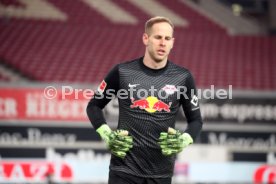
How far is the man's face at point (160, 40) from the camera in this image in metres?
3.30

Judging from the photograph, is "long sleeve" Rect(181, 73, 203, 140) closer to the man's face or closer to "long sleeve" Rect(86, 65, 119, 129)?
the man's face

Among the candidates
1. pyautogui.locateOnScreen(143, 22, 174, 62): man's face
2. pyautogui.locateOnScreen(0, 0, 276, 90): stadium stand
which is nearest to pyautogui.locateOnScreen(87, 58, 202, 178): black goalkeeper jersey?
pyautogui.locateOnScreen(143, 22, 174, 62): man's face

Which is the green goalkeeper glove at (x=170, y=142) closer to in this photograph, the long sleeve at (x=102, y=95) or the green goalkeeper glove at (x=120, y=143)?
the green goalkeeper glove at (x=120, y=143)

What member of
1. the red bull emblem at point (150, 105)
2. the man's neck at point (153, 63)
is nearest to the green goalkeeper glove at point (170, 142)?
the red bull emblem at point (150, 105)

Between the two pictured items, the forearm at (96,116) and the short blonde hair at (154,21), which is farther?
the forearm at (96,116)

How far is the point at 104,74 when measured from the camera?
12.5 metres

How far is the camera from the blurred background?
337 inches

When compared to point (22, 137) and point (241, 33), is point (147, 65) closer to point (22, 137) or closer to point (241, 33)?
point (22, 137)

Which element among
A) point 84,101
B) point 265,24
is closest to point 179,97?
point 84,101

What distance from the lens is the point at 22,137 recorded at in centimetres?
862

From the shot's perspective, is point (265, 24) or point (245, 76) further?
point (265, 24)

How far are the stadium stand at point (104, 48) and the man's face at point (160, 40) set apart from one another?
29.7 ft

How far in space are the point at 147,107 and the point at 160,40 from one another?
1.24ft

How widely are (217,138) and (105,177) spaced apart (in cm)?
167
